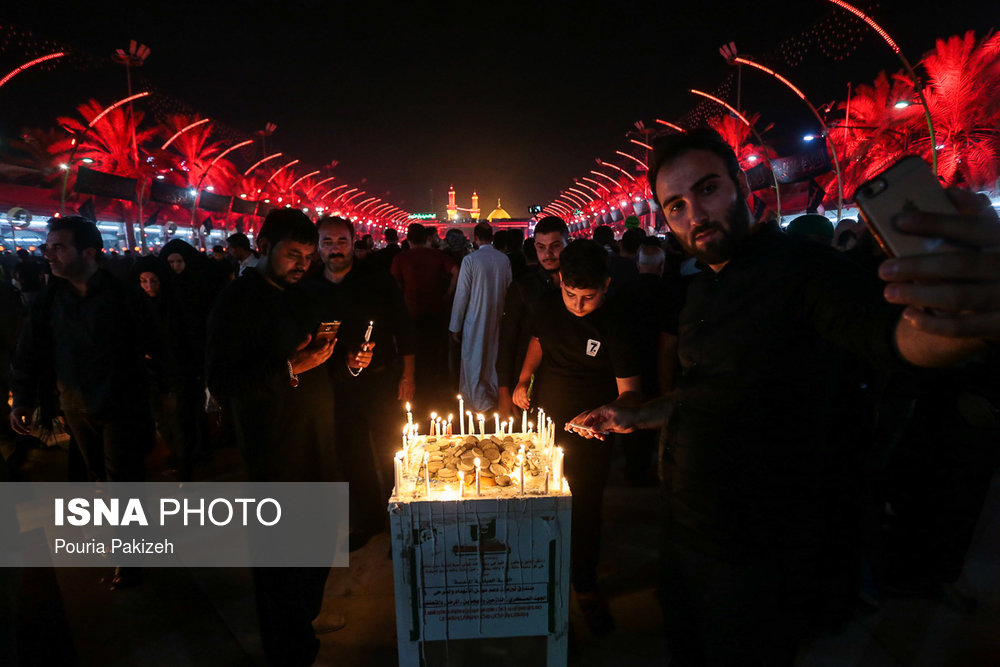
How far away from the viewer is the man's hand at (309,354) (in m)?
3.19

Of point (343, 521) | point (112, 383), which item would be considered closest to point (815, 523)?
point (343, 521)

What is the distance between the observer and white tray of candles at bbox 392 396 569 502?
106 inches

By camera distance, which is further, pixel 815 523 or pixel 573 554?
pixel 573 554

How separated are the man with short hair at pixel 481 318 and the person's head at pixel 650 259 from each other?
1643mm

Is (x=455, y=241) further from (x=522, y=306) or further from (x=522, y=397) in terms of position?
(x=522, y=397)

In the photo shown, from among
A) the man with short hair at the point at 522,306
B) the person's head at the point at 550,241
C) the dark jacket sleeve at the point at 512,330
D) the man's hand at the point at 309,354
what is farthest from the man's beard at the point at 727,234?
the person's head at the point at 550,241

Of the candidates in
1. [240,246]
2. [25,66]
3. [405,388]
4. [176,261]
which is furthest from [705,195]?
[25,66]

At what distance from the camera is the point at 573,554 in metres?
3.98

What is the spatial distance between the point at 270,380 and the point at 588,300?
2060 mm

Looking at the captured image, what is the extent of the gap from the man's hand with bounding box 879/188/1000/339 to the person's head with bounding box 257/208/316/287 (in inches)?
119

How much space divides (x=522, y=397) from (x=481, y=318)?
2.21 metres

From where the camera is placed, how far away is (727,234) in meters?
1.99

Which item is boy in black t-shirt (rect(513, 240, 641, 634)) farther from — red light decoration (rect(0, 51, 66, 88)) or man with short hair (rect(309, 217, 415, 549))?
red light decoration (rect(0, 51, 66, 88))

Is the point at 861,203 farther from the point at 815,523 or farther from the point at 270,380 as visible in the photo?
the point at 270,380
